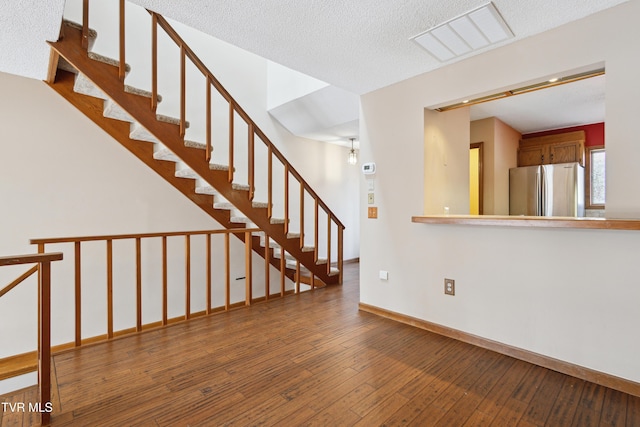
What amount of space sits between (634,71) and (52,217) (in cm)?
506

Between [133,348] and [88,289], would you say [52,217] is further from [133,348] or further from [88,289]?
[133,348]

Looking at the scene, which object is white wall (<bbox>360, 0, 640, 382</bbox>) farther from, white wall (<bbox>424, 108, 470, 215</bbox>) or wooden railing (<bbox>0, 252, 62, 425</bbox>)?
wooden railing (<bbox>0, 252, 62, 425</bbox>)

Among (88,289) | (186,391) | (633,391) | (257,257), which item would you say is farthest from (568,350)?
(88,289)

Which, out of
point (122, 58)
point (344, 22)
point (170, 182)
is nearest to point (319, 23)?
point (344, 22)

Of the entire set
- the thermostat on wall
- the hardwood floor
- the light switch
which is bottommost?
the hardwood floor

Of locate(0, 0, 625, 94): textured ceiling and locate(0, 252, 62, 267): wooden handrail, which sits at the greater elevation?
locate(0, 0, 625, 94): textured ceiling

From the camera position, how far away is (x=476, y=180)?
4.52 metres

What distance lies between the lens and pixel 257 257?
5109mm

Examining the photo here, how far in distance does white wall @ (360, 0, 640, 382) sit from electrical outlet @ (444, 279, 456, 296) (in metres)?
0.04

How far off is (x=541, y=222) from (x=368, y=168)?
160cm

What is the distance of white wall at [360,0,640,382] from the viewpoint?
6.05 ft

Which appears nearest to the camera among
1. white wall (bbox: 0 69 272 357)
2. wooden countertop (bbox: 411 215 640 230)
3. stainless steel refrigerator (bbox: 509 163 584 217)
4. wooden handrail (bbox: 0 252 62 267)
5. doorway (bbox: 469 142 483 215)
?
wooden handrail (bbox: 0 252 62 267)

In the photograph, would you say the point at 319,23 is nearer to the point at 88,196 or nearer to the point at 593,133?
the point at 88,196

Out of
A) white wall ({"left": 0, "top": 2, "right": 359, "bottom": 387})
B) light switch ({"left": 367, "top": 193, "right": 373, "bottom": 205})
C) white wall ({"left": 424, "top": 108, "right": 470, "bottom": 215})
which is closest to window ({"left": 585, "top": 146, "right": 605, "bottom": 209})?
white wall ({"left": 424, "top": 108, "right": 470, "bottom": 215})
